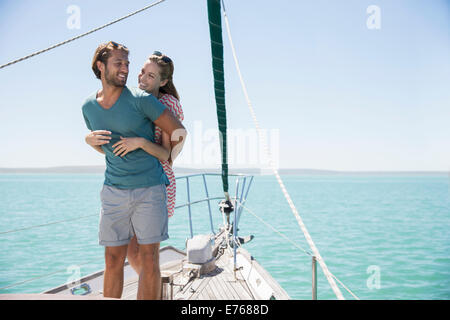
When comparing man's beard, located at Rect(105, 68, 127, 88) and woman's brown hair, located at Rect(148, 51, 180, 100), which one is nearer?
man's beard, located at Rect(105, 68, 127, 88)

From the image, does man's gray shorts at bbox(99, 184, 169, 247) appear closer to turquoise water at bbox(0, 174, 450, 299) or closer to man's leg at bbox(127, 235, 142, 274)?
man's leg at bbox(127, 235, 142, 274)

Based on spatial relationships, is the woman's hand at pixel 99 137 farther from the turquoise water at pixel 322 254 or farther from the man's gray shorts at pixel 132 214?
the turquoise water at pixel 322 254

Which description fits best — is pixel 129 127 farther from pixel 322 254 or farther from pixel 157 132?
pixel 322 254

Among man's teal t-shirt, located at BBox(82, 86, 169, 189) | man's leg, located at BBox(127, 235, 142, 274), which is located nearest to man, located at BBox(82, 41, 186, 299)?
man's teal t-shirt, located at BBox(82, 86, 169, 189)

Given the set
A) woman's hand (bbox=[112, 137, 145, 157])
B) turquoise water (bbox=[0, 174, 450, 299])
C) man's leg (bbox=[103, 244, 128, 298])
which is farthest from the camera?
turquoise water (bbox=[0, 174, 450, 299])

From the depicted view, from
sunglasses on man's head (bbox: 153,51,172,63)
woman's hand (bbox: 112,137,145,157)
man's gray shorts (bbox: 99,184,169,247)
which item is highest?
sunglasses on man's head (bbox: 153,51,172,63)

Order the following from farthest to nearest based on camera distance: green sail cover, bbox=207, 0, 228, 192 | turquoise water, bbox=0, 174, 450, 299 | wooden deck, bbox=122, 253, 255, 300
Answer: turquoise water, bbox=0, 174, 450, 299
green sail cover, bbox=207, 0, 228, 192
wooden deck, bbox=122, 253, 255, 300

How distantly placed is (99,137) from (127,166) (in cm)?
17

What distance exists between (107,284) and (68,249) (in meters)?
12.6

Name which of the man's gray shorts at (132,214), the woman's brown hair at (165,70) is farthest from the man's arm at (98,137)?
the woman's brown hair at (165,70)

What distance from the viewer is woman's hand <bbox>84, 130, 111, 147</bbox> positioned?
1.31 m
